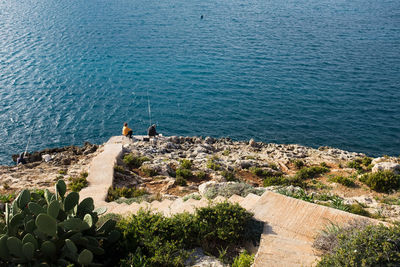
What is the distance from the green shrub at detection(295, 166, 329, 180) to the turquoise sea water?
12.2 m

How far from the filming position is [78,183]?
58.2ft

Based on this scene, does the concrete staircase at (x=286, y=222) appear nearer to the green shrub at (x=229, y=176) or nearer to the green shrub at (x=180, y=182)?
the green shrub at (x=180, y=182)

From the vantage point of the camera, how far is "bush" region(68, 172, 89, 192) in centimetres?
1744

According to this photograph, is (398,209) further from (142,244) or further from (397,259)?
(142,244)

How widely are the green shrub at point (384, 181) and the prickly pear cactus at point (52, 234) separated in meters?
14.8

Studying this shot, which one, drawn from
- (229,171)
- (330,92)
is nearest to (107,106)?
(229,171)

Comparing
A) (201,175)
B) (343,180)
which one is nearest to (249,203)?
(201,175)

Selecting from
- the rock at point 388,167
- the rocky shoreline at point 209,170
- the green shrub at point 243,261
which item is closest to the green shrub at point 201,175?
the rocky shoreline at point 209,170

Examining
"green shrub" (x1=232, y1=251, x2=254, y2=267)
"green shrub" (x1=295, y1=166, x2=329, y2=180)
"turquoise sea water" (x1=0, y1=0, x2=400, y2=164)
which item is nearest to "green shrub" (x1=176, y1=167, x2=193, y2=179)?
"green shrub" (x1=295, y1=166, x2=329, y2=180)

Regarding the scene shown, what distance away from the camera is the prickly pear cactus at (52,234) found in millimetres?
7117

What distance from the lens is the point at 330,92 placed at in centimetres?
4094

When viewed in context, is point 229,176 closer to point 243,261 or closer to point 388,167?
point 388,167

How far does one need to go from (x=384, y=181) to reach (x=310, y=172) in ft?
14.1

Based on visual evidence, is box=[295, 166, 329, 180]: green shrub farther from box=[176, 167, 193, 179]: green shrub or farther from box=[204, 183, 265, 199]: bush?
box=[204, 183, 265, 199]: bush
